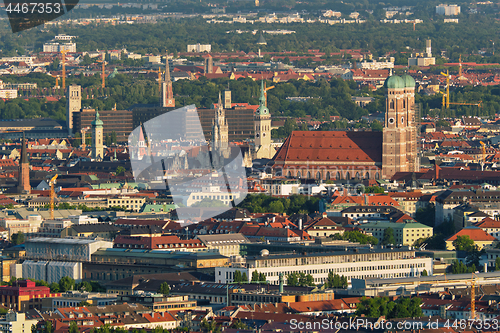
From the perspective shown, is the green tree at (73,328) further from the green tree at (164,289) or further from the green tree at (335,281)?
the green tree at (335,281)

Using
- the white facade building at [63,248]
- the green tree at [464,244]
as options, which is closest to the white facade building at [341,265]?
the green tree at [464,244]

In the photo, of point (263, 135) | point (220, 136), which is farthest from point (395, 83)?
point (263, 135)

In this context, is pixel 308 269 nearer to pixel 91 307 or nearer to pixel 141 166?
pixel 91 307

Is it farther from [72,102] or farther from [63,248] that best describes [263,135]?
[63,248]

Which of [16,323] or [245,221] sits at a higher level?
[16,323]

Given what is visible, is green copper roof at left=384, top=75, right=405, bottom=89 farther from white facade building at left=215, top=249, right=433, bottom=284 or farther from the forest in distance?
the forest in distance

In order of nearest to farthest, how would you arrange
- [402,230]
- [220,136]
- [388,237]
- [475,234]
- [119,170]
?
[475,234], [388,237], [402,230], [119,170], [220,136]

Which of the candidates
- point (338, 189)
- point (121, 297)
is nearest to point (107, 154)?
point (338, 189)
